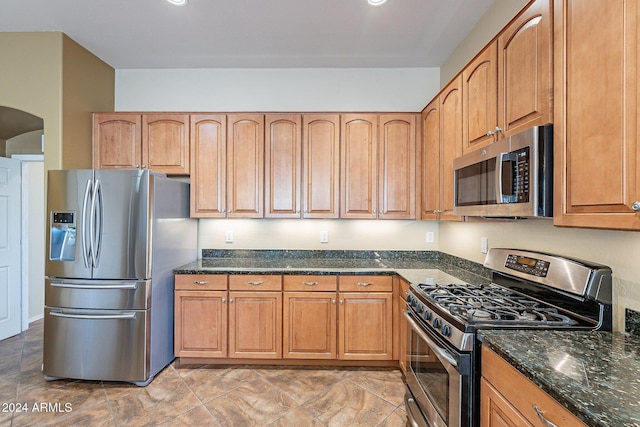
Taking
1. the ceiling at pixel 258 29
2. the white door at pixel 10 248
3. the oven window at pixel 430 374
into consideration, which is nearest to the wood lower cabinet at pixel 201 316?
the oven window at pixel 430 374

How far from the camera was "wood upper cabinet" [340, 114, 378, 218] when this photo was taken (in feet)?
10.1

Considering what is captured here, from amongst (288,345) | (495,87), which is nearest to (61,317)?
(288,345)

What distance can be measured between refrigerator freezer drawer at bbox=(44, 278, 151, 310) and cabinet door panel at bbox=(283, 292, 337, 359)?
1152 mm

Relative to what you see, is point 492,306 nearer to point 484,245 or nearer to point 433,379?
point 433,379

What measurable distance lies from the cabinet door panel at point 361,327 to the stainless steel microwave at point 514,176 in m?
1.20

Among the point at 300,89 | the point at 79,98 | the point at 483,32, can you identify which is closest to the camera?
the point at 483,32

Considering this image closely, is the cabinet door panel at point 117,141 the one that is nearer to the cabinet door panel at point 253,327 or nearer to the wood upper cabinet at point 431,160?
the cabinet door panel at point 253,327

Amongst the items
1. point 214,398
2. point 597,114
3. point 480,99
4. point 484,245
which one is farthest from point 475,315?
point 214,398

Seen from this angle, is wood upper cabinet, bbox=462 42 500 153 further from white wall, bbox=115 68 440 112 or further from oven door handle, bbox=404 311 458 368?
white wall, bbox=115 68 440 112

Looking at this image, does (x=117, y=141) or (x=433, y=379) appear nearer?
(x=433, y=379)

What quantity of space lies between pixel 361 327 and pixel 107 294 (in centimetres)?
208

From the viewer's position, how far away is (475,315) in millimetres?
1500

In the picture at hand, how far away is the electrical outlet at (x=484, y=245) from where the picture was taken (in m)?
2.47

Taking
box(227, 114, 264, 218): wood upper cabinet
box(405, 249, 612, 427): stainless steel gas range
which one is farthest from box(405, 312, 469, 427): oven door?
box(227, 114, 264, 218): wood upper cabinet
